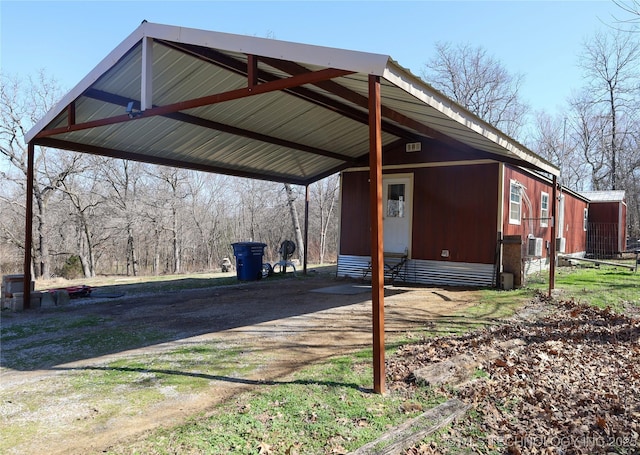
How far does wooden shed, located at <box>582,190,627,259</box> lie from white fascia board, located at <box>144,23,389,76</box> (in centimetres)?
1890

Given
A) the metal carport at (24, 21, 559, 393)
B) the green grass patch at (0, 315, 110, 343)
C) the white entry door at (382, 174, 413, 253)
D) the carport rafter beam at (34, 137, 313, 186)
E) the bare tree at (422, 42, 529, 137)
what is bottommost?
the green grass patch at (0, 315, 110, 343)

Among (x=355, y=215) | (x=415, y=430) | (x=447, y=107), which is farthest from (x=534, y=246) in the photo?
(x=415, y=430)

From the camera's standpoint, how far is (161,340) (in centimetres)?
465

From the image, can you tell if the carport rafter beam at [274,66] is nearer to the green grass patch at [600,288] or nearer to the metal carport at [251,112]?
the metal carport at [251,112]

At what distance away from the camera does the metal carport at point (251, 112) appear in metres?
3.62

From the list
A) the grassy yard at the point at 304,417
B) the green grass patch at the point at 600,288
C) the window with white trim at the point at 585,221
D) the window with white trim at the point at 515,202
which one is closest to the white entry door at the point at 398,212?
the window with white trim at the point at 515,202

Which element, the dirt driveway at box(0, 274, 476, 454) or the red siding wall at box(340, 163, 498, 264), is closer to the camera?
the dirt driveway at box(0, 274, 476, 454)

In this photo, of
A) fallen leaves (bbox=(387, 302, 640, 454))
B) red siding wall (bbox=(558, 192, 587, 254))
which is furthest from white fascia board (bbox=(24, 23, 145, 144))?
red siding wall (bbox=(558, 192, 587, 254))

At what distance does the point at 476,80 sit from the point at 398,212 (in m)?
21.7

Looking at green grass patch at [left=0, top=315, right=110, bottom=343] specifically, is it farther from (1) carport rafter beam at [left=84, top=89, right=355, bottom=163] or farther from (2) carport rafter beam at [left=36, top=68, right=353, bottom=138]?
(1) carport rafter beam at [left=84, top=89, right=355, bottom=163]

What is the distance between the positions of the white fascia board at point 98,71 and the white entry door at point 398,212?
5.94 m

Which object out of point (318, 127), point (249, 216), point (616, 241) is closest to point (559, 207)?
point (616, 241)

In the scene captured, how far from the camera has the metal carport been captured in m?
3.62

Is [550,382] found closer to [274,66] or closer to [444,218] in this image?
[274,66]
